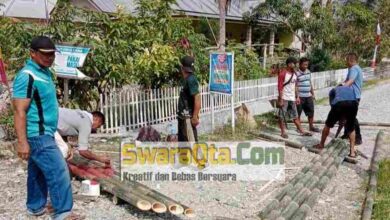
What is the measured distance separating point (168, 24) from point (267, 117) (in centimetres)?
374

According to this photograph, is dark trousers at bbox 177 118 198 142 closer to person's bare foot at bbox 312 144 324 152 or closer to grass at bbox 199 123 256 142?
grass at bbox 199 123 256 142

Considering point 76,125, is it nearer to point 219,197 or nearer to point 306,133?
point 219,197

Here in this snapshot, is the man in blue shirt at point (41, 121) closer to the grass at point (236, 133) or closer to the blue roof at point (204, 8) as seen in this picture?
the grass at point (236, 133)

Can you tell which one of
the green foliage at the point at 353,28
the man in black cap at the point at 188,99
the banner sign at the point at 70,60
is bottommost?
the man in black cap at the point at 188,99

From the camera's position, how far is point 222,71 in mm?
9203

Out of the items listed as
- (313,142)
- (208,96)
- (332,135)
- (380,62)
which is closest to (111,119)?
(208,96)

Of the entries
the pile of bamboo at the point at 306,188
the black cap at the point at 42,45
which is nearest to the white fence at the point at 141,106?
the pile of bamboo at the point at 306,188

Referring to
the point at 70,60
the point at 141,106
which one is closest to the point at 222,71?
the point at 141,106

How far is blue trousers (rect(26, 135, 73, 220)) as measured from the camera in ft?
13.2

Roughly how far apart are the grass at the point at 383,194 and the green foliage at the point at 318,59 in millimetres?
13887

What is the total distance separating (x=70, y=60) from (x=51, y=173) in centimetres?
331

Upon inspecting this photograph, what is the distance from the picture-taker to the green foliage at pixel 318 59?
68.2 feet

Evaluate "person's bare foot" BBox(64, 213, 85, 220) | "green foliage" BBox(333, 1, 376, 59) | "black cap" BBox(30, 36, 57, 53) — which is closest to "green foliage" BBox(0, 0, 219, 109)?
"person's bare foot" BBox(64, 213, 85, 220)

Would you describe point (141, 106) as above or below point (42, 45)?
below
